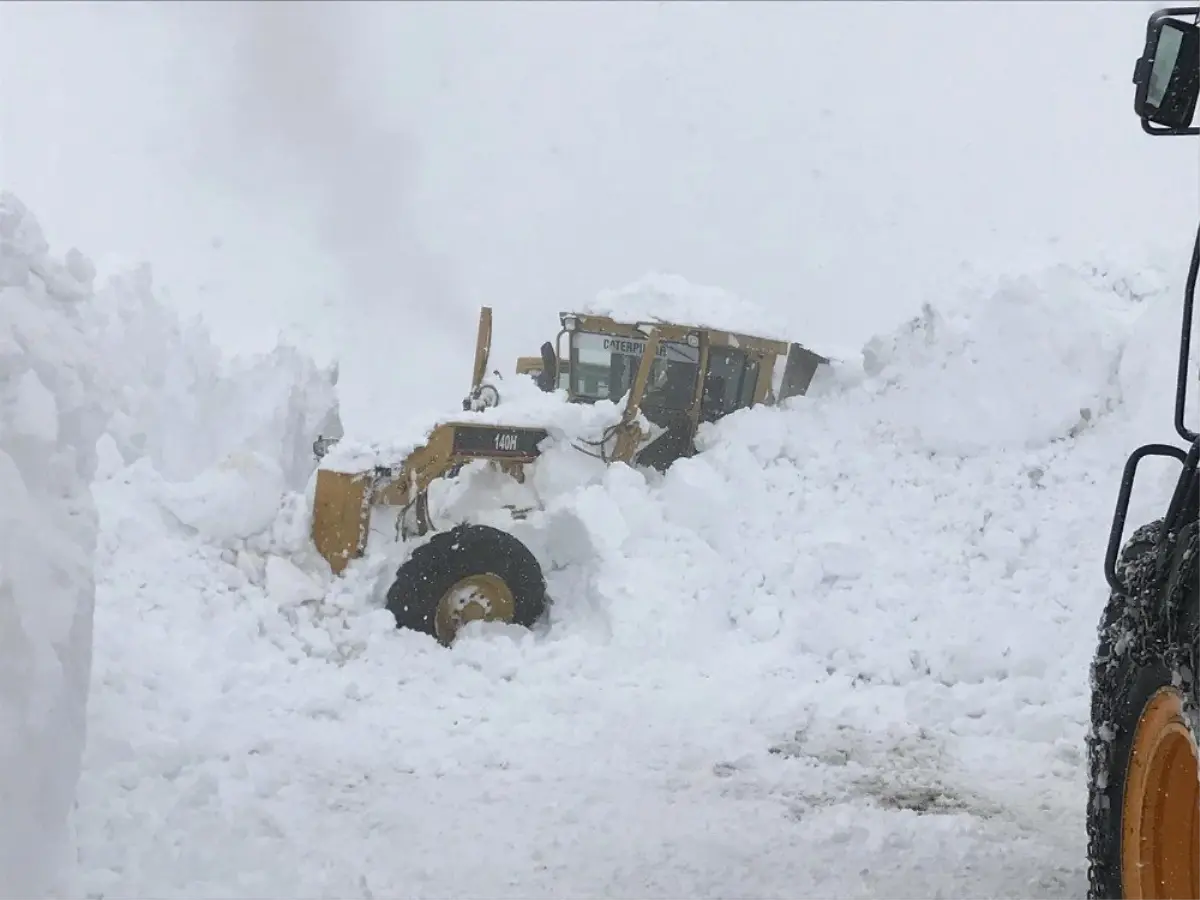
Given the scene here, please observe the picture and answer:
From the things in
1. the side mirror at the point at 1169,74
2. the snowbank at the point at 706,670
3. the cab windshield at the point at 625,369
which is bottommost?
the snowbank at the point at 706,670

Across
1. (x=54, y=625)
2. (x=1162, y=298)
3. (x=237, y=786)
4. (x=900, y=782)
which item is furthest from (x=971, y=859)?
(x=1162, y=298)

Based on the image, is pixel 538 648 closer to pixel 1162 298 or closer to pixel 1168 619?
pixel 1168 619

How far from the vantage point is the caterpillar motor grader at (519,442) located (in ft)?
22.1

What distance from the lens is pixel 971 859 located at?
3898 mm

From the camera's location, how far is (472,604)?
673 centimetres

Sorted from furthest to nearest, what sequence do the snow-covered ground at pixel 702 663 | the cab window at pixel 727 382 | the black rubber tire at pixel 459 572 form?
the cab window at pixel 727 382
the black rubber tire at pixel 459 572
the snow-covered ground at pixel 702 663

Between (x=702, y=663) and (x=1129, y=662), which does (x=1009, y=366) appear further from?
(x=1129, y=662)

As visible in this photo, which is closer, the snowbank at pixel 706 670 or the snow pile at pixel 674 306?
the snowbank at pixel 706 670

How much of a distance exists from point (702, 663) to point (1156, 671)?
13.6 ft

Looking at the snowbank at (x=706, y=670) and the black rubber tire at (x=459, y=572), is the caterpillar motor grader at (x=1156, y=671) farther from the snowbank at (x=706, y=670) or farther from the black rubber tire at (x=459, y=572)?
the black rubber tire at (x=459, y=572)

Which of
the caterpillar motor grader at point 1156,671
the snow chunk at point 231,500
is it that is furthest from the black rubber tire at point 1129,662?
the snow chunk at point 231,500

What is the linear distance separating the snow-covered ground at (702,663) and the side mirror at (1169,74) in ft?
8.61

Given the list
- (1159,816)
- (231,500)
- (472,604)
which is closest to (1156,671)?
(1159,816)

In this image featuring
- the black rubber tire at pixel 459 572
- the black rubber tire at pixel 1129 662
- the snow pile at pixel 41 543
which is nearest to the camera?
the black rubber tire at pixel 1129 662
